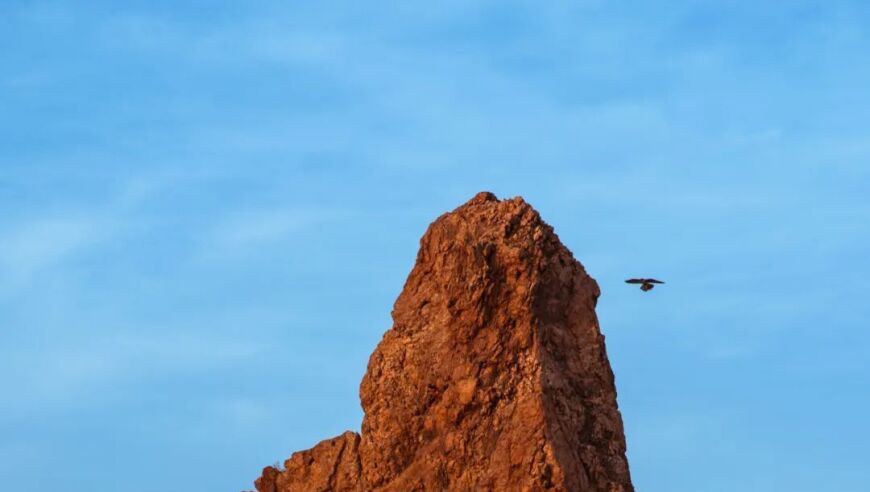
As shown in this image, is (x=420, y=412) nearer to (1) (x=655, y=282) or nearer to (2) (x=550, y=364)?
(2) (x=550, y=364)

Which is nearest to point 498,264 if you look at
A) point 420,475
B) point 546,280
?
point 546,280

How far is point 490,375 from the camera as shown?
37.8m

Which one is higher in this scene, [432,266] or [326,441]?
[432,266]

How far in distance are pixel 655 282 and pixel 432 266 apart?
18.2 feet

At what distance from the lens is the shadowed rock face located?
123 ft

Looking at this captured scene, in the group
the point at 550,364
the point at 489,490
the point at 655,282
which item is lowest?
the point at 489,490

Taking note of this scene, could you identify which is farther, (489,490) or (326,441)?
(326,441)

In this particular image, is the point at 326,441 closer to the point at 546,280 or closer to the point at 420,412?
the point at 420,412

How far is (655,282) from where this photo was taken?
42.0m

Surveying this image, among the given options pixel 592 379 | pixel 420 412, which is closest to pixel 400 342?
pixel 420 412

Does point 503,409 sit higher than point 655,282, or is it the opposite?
point 655,282

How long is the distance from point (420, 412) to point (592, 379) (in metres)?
3.44

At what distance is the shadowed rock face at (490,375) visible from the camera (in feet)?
123

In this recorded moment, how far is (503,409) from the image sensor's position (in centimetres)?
3762
